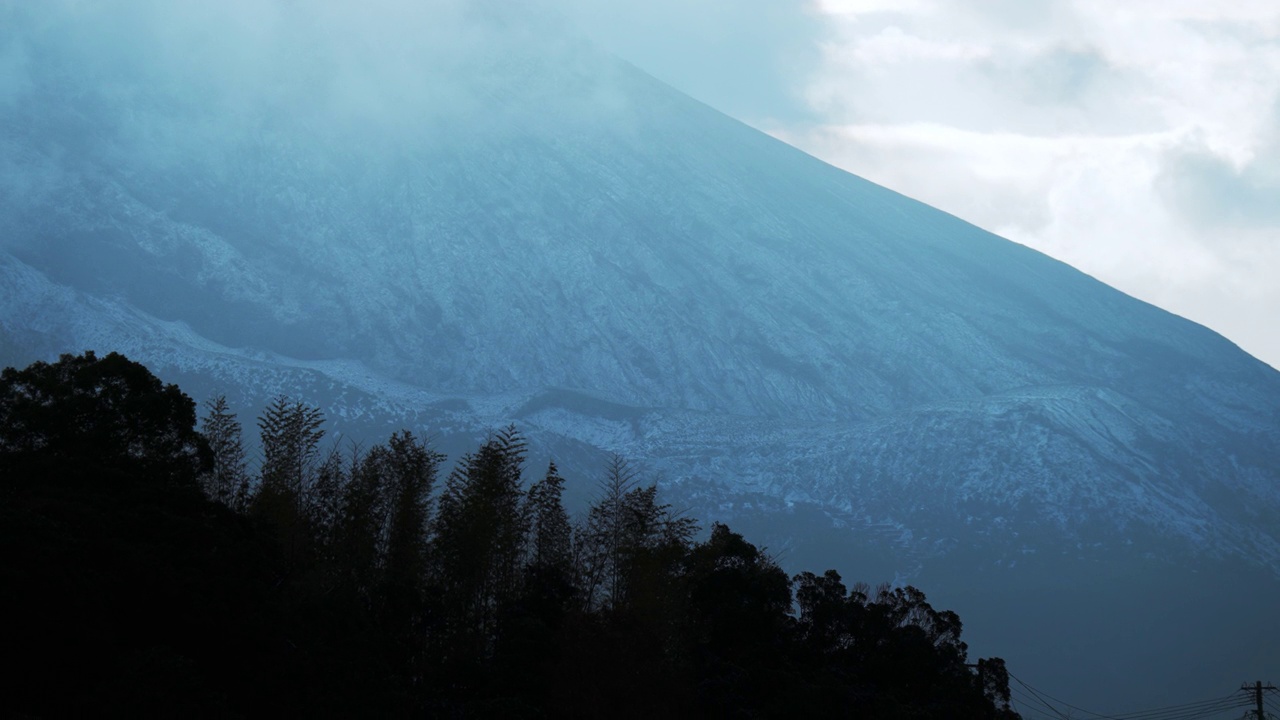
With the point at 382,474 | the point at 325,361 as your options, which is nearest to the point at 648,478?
the point at 325,361

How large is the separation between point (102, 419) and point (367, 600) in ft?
26.2

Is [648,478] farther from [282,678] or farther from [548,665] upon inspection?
[282,678]

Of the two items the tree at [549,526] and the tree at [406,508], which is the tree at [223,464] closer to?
the tree at [406,508]

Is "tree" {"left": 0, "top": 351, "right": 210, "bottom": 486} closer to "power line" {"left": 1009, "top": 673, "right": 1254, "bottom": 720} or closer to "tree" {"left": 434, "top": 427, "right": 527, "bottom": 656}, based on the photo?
"tree" {"left": 434, "top": 427, "right": 527, "bottom": 656}

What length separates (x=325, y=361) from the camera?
11106 centimetres

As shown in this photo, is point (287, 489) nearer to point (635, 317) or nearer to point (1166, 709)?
point (1166, 709)

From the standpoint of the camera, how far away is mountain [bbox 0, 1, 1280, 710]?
331 ft

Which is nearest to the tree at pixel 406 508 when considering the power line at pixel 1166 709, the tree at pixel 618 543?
the tree at pixel 618 543

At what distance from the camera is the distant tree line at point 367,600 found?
20.5 m

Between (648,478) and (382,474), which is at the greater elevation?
(648,478)

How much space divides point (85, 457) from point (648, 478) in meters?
75.3

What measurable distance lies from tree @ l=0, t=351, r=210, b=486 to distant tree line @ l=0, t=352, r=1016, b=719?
0.06 m

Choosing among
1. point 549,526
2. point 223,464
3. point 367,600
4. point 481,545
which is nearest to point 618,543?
point 549,526

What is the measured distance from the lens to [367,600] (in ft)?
102
